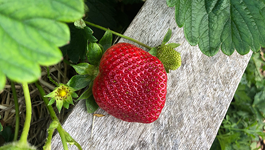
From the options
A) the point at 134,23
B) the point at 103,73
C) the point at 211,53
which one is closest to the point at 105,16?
the point at 134,23

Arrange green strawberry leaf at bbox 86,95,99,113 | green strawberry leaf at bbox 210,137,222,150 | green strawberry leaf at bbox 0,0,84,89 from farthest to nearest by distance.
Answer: green strawberry leaf at bbox 210,137,222,150
green strawberry leaf at bbox 86,95,99,113
green strawberry leaf at bbox 0,0,84,89

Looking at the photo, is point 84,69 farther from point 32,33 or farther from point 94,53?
point 32,33

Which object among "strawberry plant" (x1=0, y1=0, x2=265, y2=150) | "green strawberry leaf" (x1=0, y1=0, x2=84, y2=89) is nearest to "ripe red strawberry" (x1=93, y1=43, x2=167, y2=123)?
"strawberry plant" (x1=0, y1=0, x2=265, y2=150)

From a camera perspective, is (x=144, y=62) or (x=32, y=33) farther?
(x=144, y=62)

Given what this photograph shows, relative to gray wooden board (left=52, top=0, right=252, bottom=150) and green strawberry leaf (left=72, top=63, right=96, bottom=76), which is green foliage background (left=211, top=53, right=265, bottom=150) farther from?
green strawberry leaf (left=72, top=63, right=96, bottom=76)

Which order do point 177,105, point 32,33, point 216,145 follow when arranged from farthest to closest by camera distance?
point 216,145 < point 177,105 < point 32,33

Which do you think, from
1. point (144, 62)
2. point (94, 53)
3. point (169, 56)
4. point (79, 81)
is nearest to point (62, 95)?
point (79, 81)

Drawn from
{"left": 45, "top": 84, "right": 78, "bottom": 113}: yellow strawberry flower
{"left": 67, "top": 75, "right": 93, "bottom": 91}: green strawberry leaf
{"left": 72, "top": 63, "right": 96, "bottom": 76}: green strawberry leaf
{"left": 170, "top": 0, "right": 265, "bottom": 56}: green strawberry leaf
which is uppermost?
{"left": 170, "top": 0, "right": 265, "bottom": 56}: green strawberry leaf

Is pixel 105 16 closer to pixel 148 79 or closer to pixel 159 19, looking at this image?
pixel 159 19
